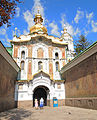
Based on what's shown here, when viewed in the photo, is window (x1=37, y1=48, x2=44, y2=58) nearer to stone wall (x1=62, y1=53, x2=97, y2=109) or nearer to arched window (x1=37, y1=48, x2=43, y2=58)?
arched window (x1=37, y1=48, x2=43, y2=58)

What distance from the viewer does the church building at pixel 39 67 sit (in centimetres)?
2055

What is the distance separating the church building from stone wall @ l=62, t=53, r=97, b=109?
310cm

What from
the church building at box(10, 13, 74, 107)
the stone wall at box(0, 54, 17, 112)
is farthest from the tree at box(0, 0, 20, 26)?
the church building at box(10, 13, 74, 107)

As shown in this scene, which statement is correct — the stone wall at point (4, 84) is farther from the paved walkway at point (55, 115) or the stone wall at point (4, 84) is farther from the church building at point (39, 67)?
the church building at point (39, 67)

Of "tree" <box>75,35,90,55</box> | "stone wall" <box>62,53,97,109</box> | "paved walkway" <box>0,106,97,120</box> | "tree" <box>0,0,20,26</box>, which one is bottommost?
"paved walkway" <box>0,106,97,120</box>

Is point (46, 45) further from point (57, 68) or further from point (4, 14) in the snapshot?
point (4, 14)

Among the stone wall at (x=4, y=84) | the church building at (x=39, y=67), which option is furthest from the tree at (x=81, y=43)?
the stone wall at (x=4, y=84)

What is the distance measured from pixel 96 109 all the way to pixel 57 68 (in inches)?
485

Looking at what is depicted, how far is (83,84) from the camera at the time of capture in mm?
14812

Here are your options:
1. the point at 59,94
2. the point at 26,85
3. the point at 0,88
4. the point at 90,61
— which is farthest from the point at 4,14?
the point at 59,94

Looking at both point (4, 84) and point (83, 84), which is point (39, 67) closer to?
point (83, 84)

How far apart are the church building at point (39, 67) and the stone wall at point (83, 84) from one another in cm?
310

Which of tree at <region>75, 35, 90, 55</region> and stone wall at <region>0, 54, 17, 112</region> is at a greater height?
tree at <region>75, 35, 90, 55</region>

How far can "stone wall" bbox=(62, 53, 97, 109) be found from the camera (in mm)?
12837
